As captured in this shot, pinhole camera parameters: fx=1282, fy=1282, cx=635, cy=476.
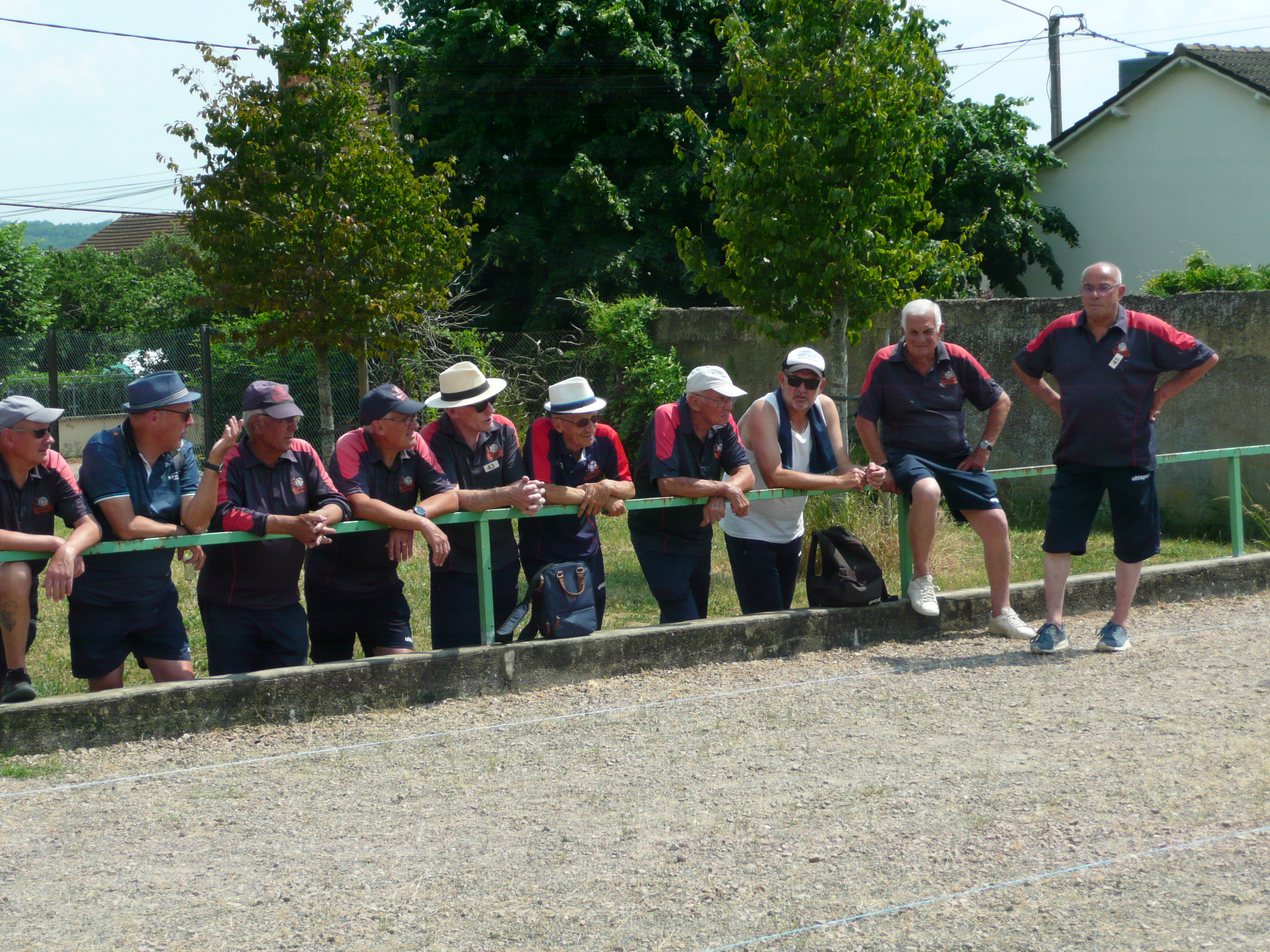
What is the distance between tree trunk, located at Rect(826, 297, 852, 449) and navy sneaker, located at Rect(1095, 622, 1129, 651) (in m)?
4.38

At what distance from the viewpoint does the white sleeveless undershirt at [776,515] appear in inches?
266

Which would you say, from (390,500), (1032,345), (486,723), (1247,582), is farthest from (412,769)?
(1247,582)

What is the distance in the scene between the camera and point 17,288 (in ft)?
97.9

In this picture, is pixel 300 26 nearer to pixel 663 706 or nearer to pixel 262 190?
pixel 262 190

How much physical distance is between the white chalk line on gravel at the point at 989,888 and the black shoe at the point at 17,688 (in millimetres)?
3197

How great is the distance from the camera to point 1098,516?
464 inches

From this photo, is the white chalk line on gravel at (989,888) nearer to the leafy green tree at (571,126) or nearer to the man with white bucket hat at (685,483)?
the man with white bucket hat at (685,483)

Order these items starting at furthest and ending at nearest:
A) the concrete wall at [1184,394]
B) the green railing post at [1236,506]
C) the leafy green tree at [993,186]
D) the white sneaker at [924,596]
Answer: the leafy green tree at [993,186]
the concrete wall at [1184,394]
the green railing post at [1236,506]
the white sneaker at [924,596]

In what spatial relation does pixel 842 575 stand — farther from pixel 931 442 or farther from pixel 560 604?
pixel 560 604

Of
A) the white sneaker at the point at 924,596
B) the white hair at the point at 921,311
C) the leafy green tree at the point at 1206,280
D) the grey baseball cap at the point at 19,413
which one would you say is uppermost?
the leafy green tree at the point at 1206,280

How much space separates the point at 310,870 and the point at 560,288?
18.8m

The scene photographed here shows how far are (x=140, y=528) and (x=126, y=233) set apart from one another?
186 ft

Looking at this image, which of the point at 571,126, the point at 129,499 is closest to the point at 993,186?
the point at 571,126

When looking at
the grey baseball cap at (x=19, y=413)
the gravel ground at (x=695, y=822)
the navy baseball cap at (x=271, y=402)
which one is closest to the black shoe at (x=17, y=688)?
the gravel ground at (x=695, y=822)
